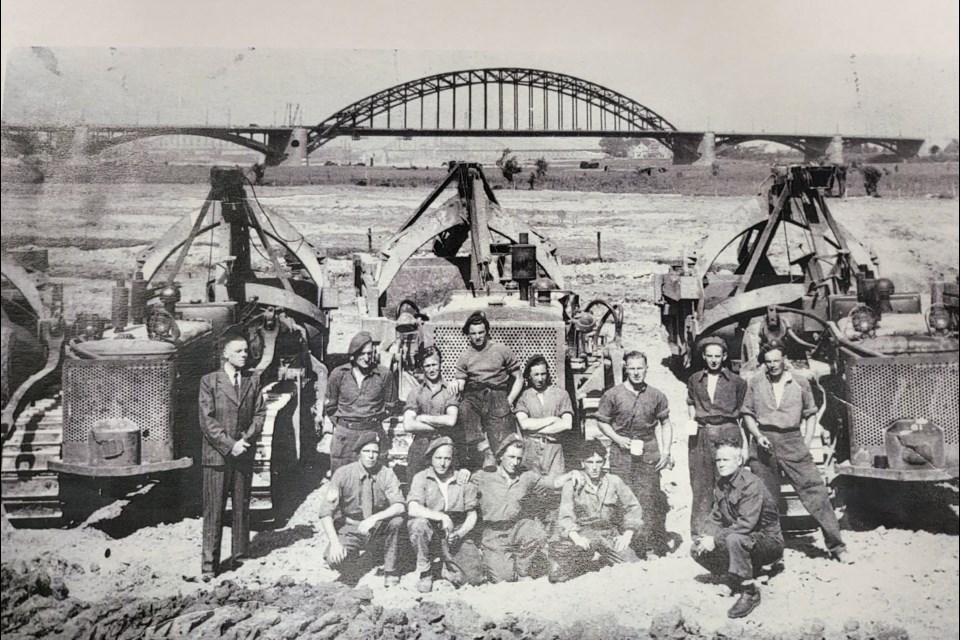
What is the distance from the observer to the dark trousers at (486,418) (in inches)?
181

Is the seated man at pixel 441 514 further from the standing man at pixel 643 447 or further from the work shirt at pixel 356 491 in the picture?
the standing man at pixel 643 447

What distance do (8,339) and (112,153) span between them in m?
1.45

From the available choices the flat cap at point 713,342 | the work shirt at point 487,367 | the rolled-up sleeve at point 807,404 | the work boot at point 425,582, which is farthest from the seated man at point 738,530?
the work boot at point 425,582

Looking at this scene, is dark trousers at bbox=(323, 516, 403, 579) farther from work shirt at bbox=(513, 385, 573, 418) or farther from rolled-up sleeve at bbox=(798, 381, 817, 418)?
rolled-up sleeve at bbox=(798, 381, 817, 418)

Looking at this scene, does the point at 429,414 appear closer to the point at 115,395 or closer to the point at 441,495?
the point at 441,495

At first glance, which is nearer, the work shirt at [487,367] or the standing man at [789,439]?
the work shirt at [487,367]

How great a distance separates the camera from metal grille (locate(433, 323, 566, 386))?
184 inches

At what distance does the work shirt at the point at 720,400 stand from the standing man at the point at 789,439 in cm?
7

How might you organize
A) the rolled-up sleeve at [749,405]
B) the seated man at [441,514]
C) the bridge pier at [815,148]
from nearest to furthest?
the seated man at [441,514] < the rolled-up sleeve at [749,405] < the bridge pier at [815,148]

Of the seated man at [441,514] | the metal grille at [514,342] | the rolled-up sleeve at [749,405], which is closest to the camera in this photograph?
the seated man at [441,514]

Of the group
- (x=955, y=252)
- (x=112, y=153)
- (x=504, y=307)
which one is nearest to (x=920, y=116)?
(x=955, y=252)

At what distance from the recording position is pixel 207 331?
464 centimetres

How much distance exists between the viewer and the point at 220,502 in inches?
179

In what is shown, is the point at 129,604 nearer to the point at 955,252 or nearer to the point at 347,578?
the point at 347,578
